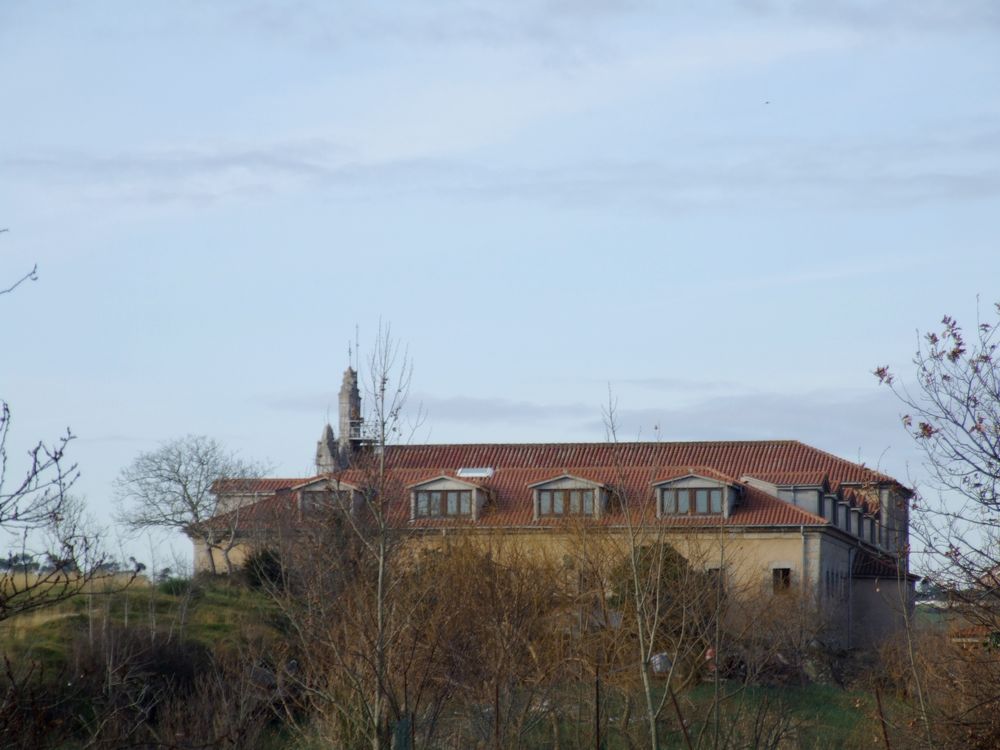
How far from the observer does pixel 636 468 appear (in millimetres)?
63031

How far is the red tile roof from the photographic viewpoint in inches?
2242

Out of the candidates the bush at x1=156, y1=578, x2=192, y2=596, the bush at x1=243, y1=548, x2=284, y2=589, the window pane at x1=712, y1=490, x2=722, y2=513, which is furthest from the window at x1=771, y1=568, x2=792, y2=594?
the bush at x1=156, y1=578, x2=192, y2=596

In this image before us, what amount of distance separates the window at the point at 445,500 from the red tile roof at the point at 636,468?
2.50 ft

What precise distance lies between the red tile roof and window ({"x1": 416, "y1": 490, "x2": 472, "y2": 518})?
761 mm

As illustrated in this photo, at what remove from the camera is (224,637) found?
119 feet

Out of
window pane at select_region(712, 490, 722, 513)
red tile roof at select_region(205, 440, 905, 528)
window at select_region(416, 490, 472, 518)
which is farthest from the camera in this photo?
red tile roof at select_region(205, 440, 905, 528)

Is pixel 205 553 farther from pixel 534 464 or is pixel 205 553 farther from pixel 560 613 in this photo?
pixel 560 613

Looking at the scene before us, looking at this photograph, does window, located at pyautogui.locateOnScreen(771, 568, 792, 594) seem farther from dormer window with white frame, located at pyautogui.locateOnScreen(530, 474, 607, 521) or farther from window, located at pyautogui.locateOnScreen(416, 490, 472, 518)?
window, located at pyautogui.locateOnScreen(416, 490, 472, 518)

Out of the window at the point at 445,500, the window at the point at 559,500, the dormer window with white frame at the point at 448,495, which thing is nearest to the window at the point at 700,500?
the window at the point at 559,500

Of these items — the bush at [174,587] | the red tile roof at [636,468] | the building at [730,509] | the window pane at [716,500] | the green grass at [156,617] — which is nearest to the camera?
the green grass at [156,617]

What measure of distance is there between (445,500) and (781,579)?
541 inches

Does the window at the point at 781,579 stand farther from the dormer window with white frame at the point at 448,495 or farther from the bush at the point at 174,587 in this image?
the bush at the point at 174,587

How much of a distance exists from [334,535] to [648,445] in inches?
1901

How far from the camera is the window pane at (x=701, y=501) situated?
56.0m
